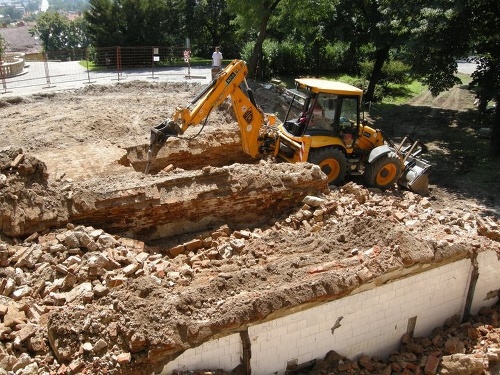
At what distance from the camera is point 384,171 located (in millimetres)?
11234

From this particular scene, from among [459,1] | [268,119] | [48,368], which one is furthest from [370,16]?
[48,368]

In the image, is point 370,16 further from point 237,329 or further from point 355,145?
point 237,329

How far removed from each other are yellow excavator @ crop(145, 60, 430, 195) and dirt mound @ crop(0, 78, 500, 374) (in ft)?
2.32

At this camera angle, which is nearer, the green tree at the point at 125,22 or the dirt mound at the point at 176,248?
the dirt mound at the point at 176,248

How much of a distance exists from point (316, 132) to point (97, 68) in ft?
53.2

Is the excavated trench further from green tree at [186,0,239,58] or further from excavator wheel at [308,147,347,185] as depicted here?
green tree at [186,0,239,58]

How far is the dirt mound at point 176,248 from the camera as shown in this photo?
563 centimetres

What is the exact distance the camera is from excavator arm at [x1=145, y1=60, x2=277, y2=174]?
10031 millimetres

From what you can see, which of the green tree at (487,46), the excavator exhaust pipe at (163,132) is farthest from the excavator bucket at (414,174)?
the excavator exhaust pipe at (163,132)

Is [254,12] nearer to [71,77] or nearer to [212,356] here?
[71,77]

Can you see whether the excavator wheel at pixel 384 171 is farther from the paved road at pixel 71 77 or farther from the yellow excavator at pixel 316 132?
the paved road at pixel 71 77

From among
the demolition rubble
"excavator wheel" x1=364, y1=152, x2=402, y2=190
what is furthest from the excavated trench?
"excavator wheel" x1=364, y1=152, x2=402, y2=190

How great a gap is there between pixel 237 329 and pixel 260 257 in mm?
2054

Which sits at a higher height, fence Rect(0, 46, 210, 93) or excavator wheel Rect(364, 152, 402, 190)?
fence Rect(0, 46, 210, 93)
